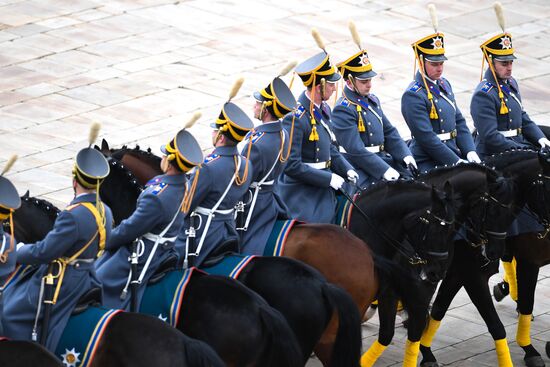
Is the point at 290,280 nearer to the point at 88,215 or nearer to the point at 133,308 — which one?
the point at 133,308

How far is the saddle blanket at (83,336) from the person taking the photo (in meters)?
8.27

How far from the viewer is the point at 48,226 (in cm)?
939

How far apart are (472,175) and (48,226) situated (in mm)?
3624

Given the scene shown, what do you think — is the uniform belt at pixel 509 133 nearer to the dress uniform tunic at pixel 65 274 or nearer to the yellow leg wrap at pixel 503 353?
the yellow leg wrap at pixel 503 353

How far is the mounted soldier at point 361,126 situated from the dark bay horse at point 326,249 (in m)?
1.46

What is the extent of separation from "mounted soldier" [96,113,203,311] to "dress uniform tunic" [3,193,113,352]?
18.1 inches

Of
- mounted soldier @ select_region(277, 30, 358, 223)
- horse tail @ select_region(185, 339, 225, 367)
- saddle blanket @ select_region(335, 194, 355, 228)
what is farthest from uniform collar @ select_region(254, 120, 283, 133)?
horse tail @ select_region(185, 339, 225, 367)

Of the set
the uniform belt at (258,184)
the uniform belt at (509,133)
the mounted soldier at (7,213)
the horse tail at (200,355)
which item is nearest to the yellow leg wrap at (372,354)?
the uniform belt at (258,184)

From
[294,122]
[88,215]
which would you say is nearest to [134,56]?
[294,122]

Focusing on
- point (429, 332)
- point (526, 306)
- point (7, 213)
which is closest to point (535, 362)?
point (526, 306)

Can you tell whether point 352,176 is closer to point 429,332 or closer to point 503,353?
point 429,332

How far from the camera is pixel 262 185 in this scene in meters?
10.4

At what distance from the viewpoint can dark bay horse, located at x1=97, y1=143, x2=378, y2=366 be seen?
33.0 ft

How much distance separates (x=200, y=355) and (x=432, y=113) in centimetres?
496
